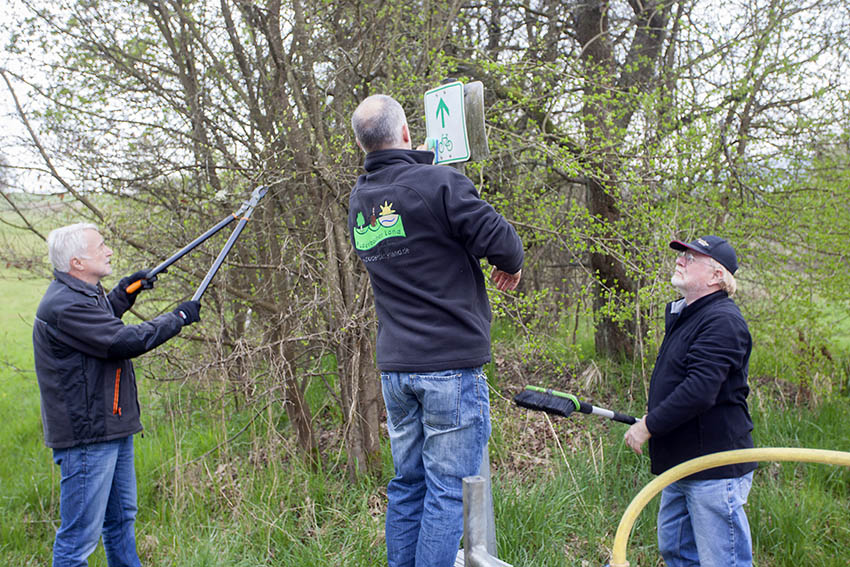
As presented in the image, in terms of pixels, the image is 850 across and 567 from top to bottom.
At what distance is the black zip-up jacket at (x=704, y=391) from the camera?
2738 millimetres

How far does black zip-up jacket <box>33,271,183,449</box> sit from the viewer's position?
3.20m

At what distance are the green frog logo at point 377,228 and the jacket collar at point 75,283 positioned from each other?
1.47 meters

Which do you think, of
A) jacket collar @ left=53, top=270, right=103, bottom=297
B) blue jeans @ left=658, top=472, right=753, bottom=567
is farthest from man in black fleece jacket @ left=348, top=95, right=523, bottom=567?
jacket collar @ left=53, top=270, right=103, bottom=297

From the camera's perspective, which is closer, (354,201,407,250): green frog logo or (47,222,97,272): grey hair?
(354,201,407,250): green frog logo

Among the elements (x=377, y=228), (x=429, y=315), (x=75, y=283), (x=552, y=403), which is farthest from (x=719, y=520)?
(x=75, y=283)

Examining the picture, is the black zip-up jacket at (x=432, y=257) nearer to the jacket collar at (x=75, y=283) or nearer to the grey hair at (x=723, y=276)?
the grey hair at (x=723, y=276)

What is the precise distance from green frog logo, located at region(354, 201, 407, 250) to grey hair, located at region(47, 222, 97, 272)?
151 centimetres

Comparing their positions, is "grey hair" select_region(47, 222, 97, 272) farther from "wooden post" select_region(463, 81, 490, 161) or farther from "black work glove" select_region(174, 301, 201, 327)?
→ "wooden post" select_region(463, 81, 490, 161)

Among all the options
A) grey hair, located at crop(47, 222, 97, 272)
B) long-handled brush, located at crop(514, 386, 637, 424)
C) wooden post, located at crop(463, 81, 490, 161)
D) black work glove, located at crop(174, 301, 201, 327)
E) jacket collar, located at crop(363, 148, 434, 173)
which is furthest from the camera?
black work glove, located at crop(174, 301, 201, 327)

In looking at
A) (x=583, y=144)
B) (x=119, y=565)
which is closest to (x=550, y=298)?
(x=583, y=144)

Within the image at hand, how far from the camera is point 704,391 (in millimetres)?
2717

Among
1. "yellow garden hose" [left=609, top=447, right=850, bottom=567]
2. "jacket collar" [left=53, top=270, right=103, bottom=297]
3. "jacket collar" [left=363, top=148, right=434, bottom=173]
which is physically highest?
"jacket collar" [left=363, top=148, right=434, bottom=173]

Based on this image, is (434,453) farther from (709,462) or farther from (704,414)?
(704,414)

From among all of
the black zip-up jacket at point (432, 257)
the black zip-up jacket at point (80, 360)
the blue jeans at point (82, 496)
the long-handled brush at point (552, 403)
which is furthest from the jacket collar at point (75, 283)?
the long-handled brush at point (552, 403)
